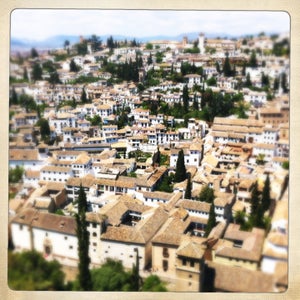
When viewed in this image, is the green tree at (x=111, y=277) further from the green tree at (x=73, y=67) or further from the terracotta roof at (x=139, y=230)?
the green tree at (x=73, y=67)

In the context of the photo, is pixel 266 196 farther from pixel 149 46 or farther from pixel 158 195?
pixel 149 46

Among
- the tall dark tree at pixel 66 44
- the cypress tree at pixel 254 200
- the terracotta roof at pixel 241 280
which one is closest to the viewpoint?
the terracotta roof at pixel 241 280

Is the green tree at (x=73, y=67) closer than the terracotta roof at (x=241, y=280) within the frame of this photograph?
No

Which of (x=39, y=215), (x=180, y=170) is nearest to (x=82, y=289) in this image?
(x=39, y=215)

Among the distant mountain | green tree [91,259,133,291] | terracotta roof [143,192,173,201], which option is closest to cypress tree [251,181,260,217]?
terracotta roof [143,192,173,201]

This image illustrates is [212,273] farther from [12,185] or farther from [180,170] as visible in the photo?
[12,185]

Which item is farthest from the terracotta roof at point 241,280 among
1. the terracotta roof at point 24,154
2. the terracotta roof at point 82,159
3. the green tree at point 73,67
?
the green tree at point 73,67
